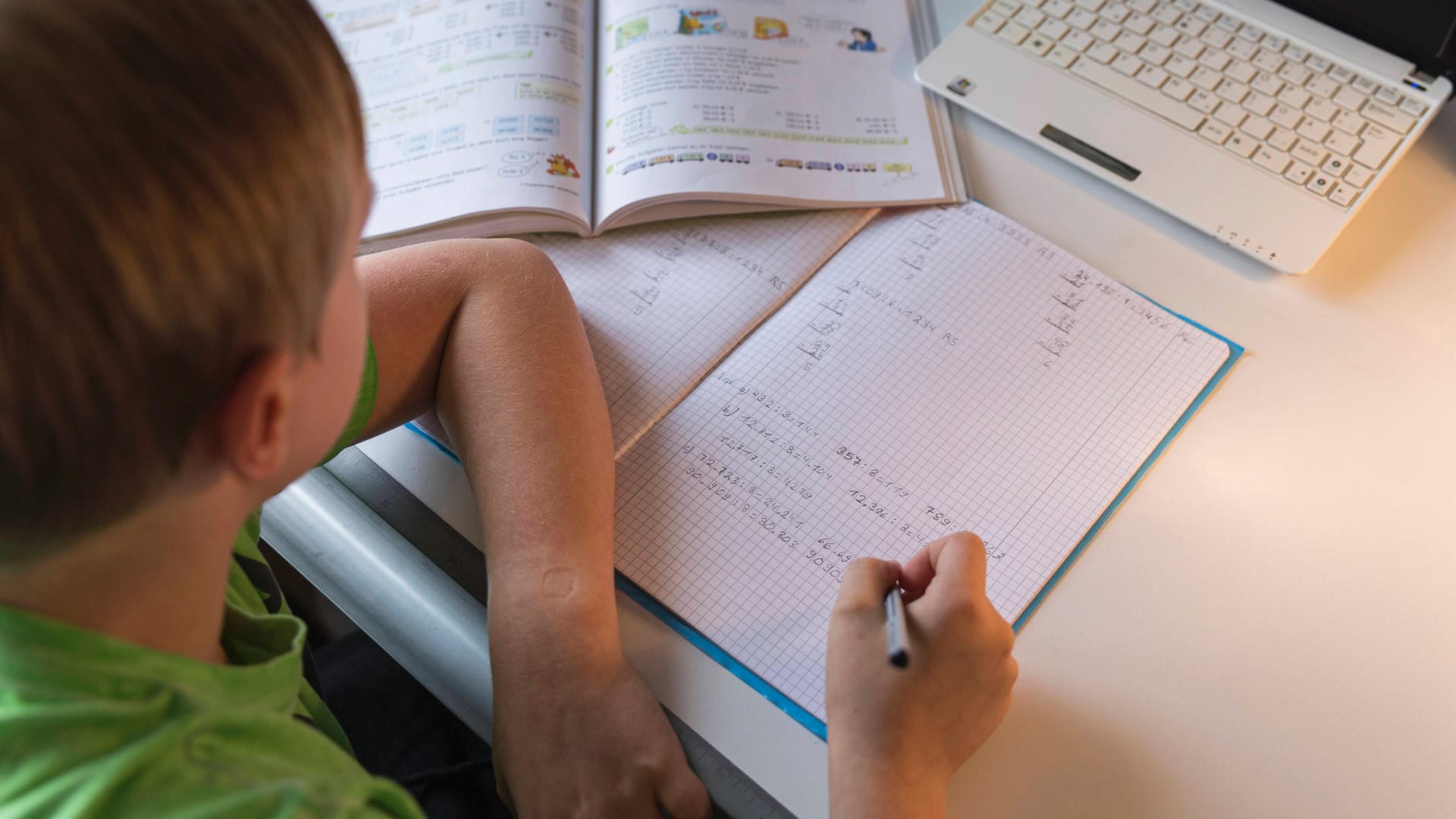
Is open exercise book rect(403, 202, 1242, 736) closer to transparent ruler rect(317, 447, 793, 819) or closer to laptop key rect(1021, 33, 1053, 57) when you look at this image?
transparent ruler rect(317, 447, 793, 819)

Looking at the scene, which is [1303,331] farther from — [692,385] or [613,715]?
[613,715]

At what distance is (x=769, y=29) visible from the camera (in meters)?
0.90

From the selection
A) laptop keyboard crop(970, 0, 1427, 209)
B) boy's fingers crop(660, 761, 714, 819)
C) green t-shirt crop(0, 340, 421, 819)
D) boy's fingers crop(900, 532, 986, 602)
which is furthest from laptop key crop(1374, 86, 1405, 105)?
green t-shirt crop(0, 340, 421, 819)

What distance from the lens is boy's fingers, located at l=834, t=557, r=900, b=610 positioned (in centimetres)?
57

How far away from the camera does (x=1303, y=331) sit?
2.40 ft

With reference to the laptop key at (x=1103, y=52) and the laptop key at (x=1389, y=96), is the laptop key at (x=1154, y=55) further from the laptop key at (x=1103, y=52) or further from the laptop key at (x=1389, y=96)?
the laptop key at (x=1389, y=96)

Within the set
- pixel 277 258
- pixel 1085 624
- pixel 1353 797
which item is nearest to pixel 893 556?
pixel 1085 624

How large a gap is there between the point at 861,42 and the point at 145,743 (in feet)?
2.54

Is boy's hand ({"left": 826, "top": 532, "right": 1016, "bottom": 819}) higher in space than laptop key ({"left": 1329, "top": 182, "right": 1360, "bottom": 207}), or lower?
lower

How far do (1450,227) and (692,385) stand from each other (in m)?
0.61

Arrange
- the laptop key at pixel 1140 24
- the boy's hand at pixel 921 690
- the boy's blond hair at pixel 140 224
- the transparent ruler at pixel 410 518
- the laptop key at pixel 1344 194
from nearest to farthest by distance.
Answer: the boy's blond hair at pixel 140 224 < the boy's hand at pixel 921 690 < the transparent ruler at pixel 410 518 < the laptop key at pixel 1344 194 < the laptop key at pixel 1140 24

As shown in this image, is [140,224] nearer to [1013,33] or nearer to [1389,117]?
[1013,33]

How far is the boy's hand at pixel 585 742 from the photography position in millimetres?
559

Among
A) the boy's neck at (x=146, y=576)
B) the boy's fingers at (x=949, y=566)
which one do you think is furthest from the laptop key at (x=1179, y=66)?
the boy's neck at (x=146, y=576)
